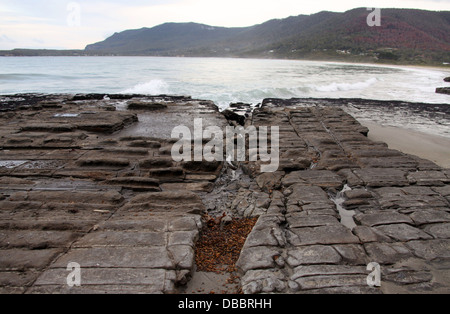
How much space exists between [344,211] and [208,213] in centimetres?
239

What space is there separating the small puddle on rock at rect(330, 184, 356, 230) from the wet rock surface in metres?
0.04

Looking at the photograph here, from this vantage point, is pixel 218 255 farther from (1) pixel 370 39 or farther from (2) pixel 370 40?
(1) pixel 370 39

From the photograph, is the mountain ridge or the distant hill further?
the mountain ridge

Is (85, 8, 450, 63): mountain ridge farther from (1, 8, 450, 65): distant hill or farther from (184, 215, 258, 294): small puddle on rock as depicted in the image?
(184, 215, 258, 294): small puddle on rock

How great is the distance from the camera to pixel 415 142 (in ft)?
35.8

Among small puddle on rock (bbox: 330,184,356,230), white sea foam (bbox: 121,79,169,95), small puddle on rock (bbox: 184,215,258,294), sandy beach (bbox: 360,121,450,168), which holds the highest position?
white sea foam (bbox: 121,79,169,95)

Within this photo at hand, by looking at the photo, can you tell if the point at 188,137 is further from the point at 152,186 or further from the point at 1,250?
the point at 1,250

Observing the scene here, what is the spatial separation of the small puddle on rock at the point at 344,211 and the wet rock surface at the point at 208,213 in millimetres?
35

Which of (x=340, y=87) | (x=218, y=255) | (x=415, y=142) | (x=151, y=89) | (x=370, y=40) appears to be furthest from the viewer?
(x=370, y=40)

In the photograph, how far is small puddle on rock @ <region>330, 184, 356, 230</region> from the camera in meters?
5.12

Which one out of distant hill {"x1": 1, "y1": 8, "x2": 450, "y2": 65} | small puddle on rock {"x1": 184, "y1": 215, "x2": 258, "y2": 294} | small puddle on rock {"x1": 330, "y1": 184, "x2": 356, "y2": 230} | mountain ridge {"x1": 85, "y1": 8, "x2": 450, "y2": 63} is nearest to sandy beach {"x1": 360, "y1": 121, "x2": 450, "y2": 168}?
small puddle on rock {"x1": 330, "y1": 184, "x2": 356, "y2": 230}

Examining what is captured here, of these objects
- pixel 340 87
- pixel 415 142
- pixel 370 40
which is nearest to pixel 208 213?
pixel 415 142
